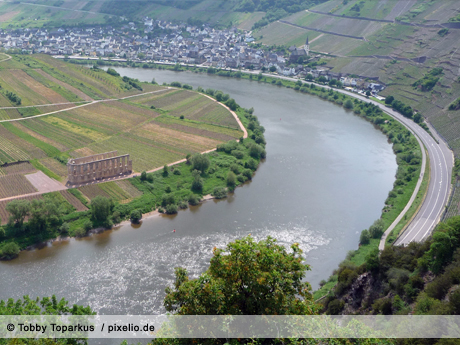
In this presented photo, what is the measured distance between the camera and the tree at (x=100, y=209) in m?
41.8

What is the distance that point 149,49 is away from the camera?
445 ft

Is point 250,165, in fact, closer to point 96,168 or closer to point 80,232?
point 96,168

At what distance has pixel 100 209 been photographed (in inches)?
1645

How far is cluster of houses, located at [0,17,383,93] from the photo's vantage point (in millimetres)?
121375

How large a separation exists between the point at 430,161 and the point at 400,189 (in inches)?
472

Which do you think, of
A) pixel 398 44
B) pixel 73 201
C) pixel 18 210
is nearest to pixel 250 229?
pixel 73 201

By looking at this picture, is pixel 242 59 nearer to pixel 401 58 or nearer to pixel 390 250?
pixel 401 58

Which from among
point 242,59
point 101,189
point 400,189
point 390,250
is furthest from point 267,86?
point 390,250

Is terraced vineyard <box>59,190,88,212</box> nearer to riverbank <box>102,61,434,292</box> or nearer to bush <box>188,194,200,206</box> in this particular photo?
bush <box>188,194,200,206</box>

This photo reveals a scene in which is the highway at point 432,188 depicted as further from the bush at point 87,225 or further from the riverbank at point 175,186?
the bush at point 87,225

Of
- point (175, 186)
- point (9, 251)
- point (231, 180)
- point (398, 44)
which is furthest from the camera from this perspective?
point (398, 44)

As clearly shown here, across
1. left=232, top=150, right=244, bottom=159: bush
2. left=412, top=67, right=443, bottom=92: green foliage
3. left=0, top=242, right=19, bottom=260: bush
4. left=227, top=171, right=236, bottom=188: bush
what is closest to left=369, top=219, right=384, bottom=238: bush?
left=227, top=171, right=236, bottom=188: bush

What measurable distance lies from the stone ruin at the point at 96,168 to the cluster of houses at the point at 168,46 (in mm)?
68817

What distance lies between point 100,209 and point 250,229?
14.9m
